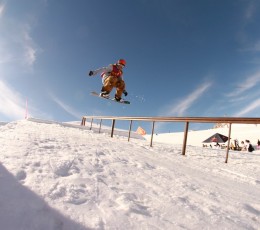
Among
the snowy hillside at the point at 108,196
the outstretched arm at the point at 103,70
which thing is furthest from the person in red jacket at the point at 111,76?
the snowy hillside at the point at 108,196

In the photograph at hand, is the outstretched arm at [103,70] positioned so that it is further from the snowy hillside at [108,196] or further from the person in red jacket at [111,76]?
the snowy hillside at [108,196]

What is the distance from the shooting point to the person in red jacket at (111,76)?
40.9ft

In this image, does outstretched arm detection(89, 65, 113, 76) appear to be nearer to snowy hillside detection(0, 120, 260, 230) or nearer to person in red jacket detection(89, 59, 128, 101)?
person in red jacket detection(89, 59, 128, 101)

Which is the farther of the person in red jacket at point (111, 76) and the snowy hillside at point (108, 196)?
the person in red jacket at point (111, 76)

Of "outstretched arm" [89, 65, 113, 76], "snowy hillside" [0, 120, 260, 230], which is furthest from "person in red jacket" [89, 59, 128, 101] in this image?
"snowy hillside" [0, 120, 260, 230]

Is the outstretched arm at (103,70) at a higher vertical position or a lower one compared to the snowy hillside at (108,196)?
higher

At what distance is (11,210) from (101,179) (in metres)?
1.40

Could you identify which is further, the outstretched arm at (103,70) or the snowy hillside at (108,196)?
the outstretched arm at (103,70)

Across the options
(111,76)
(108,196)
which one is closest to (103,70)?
(111,76)

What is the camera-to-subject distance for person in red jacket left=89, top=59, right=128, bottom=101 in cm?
1245

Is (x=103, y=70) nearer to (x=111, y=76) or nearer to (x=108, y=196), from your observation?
(x=111, y=76)

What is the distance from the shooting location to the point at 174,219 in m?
2.54

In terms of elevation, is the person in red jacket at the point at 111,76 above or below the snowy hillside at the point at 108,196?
above

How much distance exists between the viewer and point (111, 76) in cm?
1245
